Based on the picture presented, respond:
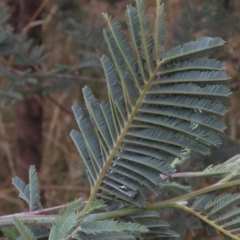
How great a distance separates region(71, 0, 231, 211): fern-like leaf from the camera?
1.51 feet

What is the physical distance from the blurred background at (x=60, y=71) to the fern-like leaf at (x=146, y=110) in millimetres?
130

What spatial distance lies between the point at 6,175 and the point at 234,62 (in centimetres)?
146

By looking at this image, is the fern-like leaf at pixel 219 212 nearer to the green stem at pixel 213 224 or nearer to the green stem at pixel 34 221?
the green stem at pixel 213 224

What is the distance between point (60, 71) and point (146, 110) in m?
0.84

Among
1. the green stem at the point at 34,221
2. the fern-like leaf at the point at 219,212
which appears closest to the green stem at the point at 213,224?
the fern-like leaf at the point at 219,212

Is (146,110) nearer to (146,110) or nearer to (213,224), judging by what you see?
(146,110)

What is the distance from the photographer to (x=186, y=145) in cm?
48

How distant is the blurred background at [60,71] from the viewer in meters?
1.21

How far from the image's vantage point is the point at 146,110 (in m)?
0.49

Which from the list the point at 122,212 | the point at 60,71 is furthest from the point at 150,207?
the point at 60,71

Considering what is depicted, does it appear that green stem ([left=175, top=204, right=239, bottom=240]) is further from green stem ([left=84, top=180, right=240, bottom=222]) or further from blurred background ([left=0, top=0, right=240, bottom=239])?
blurred background ([left=0, top=0, right=240, bottom=239])

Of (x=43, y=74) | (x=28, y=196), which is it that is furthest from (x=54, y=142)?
(x=28, y=196)

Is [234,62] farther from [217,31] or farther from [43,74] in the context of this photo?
[43,74]

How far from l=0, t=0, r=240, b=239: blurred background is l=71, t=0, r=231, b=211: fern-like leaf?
130 millimetres
